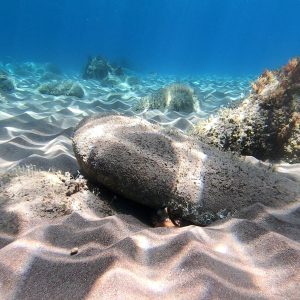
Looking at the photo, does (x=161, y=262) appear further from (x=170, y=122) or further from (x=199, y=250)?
(x=170, y=122)

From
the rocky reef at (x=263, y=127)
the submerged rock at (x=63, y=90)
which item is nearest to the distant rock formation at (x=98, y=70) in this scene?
the submerged rock at (x=63, y=90)

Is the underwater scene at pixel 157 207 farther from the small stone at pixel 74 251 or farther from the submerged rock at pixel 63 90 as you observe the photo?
the submerged rock at pixel 63 90

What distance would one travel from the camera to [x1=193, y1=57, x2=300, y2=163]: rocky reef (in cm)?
441

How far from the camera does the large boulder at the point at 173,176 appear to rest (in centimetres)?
298

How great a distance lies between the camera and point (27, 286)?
1854mm

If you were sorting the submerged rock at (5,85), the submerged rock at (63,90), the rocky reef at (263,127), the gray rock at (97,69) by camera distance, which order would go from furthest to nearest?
the gray rock at (97,69), the submerged rock at (63,90), the submerged rock at (5,85), the rocky reef at (263,127)

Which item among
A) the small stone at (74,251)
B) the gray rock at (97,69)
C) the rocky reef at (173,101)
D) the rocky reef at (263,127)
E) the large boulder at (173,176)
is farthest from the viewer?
the gray rock at (97,69)

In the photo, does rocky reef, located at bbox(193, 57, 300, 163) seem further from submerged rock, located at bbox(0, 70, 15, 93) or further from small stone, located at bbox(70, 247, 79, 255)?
submerged rock, located at bbox(0, 70, 15, 93)

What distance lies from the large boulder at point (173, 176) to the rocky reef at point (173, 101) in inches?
217

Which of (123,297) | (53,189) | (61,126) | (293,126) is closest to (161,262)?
(123,297)

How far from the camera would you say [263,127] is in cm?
440

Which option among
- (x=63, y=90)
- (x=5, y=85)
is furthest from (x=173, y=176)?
(x=5, y=85)

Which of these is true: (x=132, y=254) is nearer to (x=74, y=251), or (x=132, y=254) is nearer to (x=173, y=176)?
(x=74, y=251)

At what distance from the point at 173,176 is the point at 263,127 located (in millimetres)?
2071
